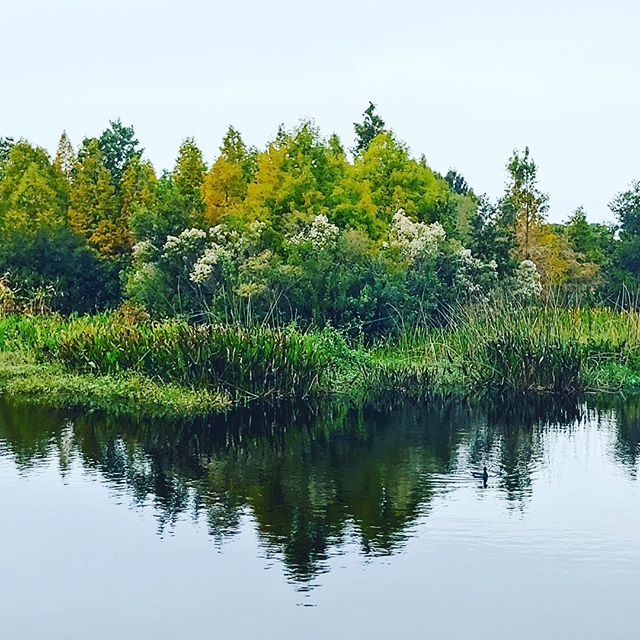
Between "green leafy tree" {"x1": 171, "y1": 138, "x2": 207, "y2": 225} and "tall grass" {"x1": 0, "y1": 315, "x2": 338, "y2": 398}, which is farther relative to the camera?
"green leafy tree" {"x1": 171, "y1": 138, "x2": 207, "y2": 225}

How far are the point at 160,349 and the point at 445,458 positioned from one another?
250 inches

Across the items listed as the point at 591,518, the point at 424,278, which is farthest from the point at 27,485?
the point at 424,278

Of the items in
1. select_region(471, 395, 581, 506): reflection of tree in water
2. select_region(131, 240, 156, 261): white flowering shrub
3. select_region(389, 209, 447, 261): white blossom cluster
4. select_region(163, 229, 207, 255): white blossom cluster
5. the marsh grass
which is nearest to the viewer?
select_region(471, 395, 581, 506): reflection of tree in water

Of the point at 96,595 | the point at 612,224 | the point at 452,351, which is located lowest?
the point at 96,595

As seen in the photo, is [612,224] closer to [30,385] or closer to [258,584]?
[30,385]

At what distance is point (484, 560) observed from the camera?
10461mm

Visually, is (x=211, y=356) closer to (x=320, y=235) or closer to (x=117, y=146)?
(x=320, y=235)

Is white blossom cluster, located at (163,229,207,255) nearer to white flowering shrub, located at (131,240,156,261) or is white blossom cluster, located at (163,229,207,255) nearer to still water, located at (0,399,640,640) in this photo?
white flowering shrub, located at (131,240,156,261)

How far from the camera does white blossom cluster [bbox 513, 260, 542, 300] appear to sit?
2570cm

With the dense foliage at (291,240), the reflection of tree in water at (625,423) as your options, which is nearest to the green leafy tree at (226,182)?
the dense foliage at (291,240)

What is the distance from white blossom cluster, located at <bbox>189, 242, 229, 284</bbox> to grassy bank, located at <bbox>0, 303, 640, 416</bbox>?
119 inches

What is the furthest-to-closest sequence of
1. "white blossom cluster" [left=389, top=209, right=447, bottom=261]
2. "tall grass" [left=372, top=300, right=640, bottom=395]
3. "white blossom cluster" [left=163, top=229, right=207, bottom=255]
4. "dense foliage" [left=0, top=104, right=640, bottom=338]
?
1. "white blossom cluster" [left=163, top=229, right=207, bottom=255]
2. "white blossom cluster" [left=389, top=209, right=447, bottom=261]
3. "dense foliage" [left=0, top=104, right=640, bottom=338]
4. "tall grass" [left=372, top=300, right=640, bottom=395]

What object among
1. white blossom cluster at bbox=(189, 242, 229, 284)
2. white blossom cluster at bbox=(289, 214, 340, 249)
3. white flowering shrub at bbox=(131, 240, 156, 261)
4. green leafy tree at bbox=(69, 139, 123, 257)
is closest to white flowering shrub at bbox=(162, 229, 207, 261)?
white blossom cluster at bbox=(189, 242, 229, 284)

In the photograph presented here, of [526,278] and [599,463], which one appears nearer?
[599,463]
